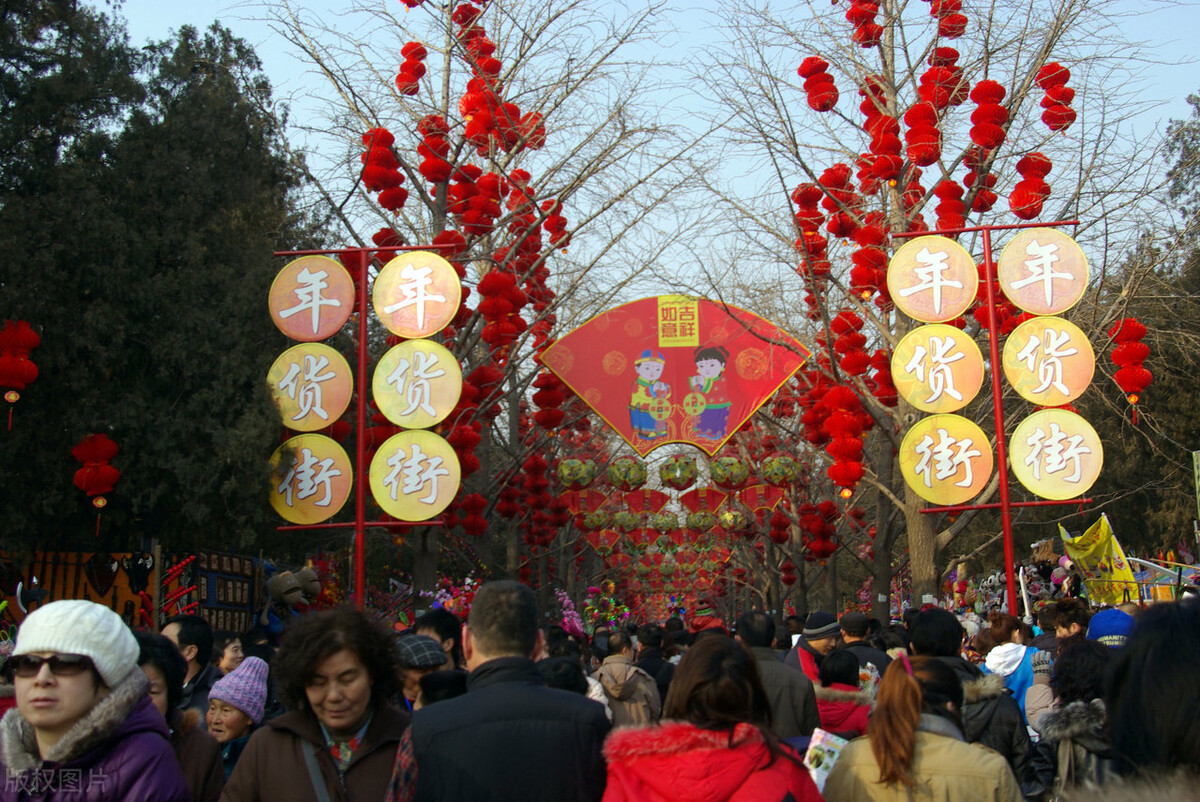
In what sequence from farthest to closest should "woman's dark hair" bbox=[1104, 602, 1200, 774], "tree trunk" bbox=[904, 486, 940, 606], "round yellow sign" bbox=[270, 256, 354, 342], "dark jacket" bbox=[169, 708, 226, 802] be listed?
"tree trunk" bbox=[904, 486, 940, 606], "round yellow sign" bbox=[270, 256, 354, 342], "dark jacket" bbox=[169, 708, 226, 802], "woman's dark hair" bbox=[1104, 602, 1200, 774]

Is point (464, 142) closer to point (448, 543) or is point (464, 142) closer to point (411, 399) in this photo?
point (411, 399)

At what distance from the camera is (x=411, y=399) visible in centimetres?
1198

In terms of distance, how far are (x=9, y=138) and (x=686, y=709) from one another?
12.4 m

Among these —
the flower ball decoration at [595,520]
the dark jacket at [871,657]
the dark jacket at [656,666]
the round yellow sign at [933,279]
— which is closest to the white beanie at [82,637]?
the dark jacket at [871,657]

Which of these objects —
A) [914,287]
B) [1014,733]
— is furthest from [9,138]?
[1014,733]

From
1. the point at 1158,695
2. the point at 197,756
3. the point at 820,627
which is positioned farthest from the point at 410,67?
the point at 1158,695

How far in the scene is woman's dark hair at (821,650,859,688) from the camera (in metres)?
5.52

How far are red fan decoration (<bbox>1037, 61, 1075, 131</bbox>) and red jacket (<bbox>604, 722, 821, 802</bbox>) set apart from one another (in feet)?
41.5

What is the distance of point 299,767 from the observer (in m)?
3.44

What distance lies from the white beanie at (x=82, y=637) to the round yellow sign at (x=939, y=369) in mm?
10416

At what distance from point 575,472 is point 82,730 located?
55.2ft

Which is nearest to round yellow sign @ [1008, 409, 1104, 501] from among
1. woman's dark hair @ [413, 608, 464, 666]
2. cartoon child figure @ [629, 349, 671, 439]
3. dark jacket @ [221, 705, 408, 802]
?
cartoon child figure @ [629, 349, 671, 439]

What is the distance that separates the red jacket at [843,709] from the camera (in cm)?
531

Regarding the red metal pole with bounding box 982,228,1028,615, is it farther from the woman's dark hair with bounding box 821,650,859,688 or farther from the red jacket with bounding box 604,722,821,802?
the red jacket with bounding box 604,722,821,802
